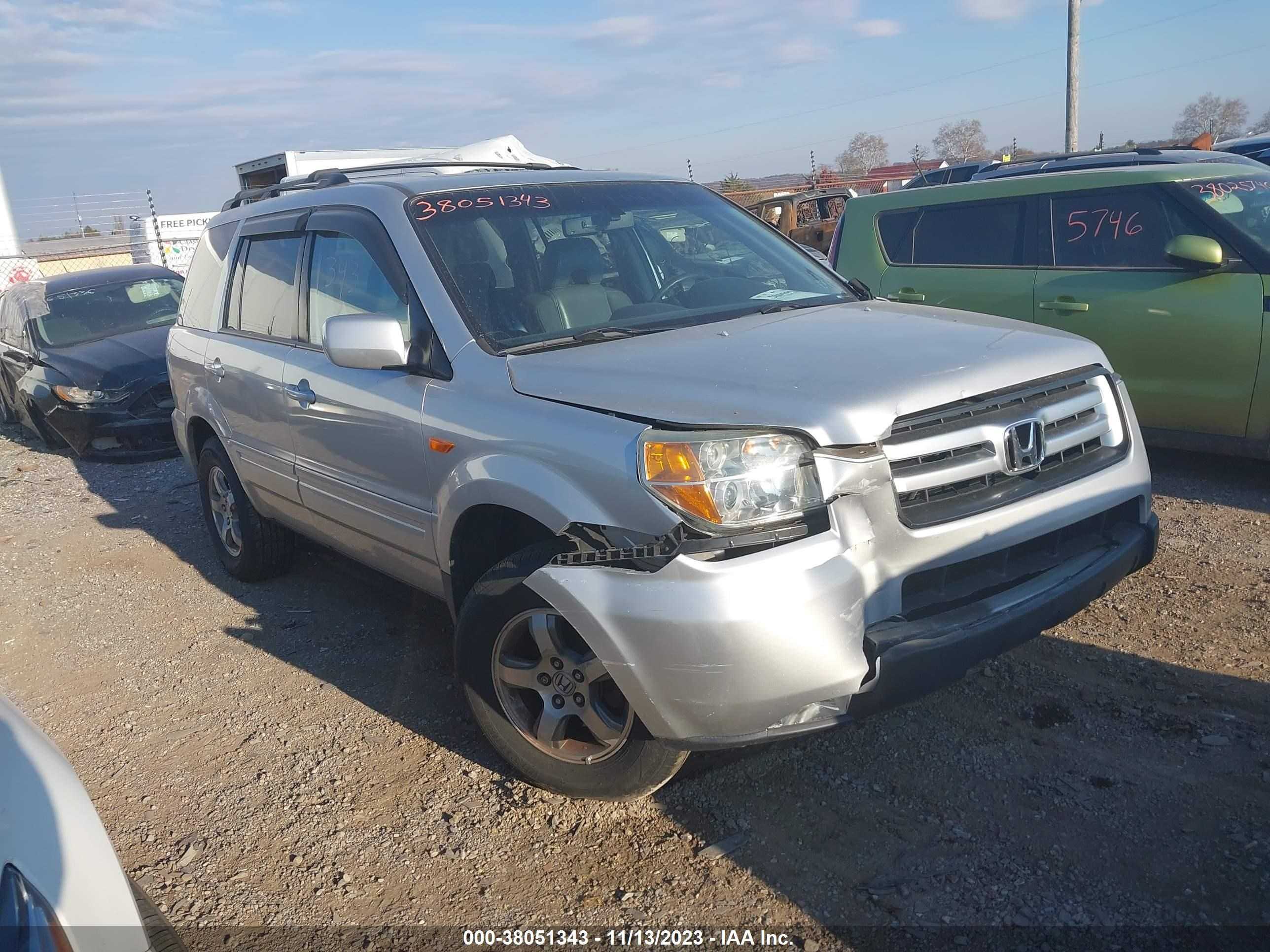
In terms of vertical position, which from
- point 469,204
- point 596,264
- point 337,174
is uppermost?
point 337,174

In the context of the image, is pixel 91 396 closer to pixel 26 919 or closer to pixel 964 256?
pixel 964 256

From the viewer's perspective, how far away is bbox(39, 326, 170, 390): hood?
9141mm

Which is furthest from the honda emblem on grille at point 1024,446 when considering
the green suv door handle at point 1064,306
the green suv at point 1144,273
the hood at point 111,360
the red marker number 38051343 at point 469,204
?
the hood at point 111,360

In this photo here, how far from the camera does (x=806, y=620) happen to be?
2.54m

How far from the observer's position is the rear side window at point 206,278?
5.37 m

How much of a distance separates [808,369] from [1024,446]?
68cm

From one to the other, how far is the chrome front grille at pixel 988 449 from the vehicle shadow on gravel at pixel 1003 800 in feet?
2.82

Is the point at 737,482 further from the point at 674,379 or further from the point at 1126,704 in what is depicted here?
the point at 1126,704

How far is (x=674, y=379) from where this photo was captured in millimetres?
2873

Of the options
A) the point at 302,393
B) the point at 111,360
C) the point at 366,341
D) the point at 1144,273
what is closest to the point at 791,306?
the point at 366,341

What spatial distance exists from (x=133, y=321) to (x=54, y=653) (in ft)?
20.7

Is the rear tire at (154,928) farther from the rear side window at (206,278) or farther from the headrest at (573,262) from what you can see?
the rear side window at (206,278)

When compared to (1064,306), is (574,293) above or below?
above

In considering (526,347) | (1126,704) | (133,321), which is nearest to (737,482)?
(526,347)
